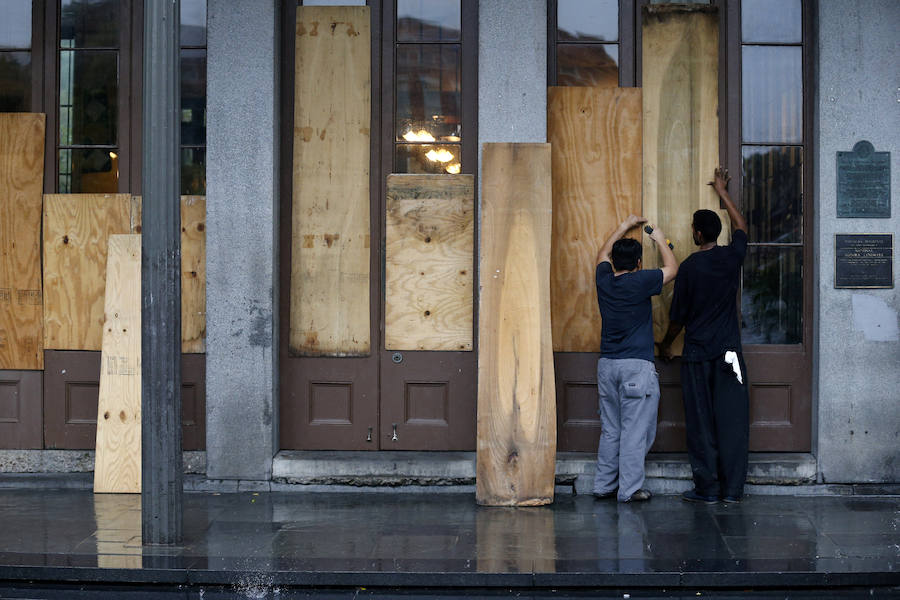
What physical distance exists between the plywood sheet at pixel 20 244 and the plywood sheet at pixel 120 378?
0.80m

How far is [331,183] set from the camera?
27.7ft

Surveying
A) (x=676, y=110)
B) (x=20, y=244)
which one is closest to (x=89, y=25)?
(x=20, y=244)

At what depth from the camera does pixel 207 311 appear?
26.8ft

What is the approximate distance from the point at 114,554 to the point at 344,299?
9.94 ft

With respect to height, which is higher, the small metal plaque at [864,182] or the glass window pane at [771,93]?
the glass window pane at [771,93]

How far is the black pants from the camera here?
7715mm

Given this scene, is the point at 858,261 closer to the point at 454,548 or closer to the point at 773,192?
the point at 773,192

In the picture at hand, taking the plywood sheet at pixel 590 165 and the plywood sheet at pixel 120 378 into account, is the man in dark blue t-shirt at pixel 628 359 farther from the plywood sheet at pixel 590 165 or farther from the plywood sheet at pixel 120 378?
the plywood sheet at pixel 120 378

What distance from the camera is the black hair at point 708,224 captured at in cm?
777

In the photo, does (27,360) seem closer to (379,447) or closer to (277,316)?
(277,316)

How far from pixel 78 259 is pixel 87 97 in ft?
4.77

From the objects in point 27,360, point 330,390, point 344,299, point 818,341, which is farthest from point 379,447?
point 818,341

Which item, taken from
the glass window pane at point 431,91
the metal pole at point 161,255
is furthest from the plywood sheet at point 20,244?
the glass window pane at point 431,91

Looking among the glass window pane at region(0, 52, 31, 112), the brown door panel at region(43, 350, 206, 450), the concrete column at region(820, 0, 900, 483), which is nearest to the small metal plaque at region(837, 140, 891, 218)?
the concrete column at region(820, 0, 900, 483)
